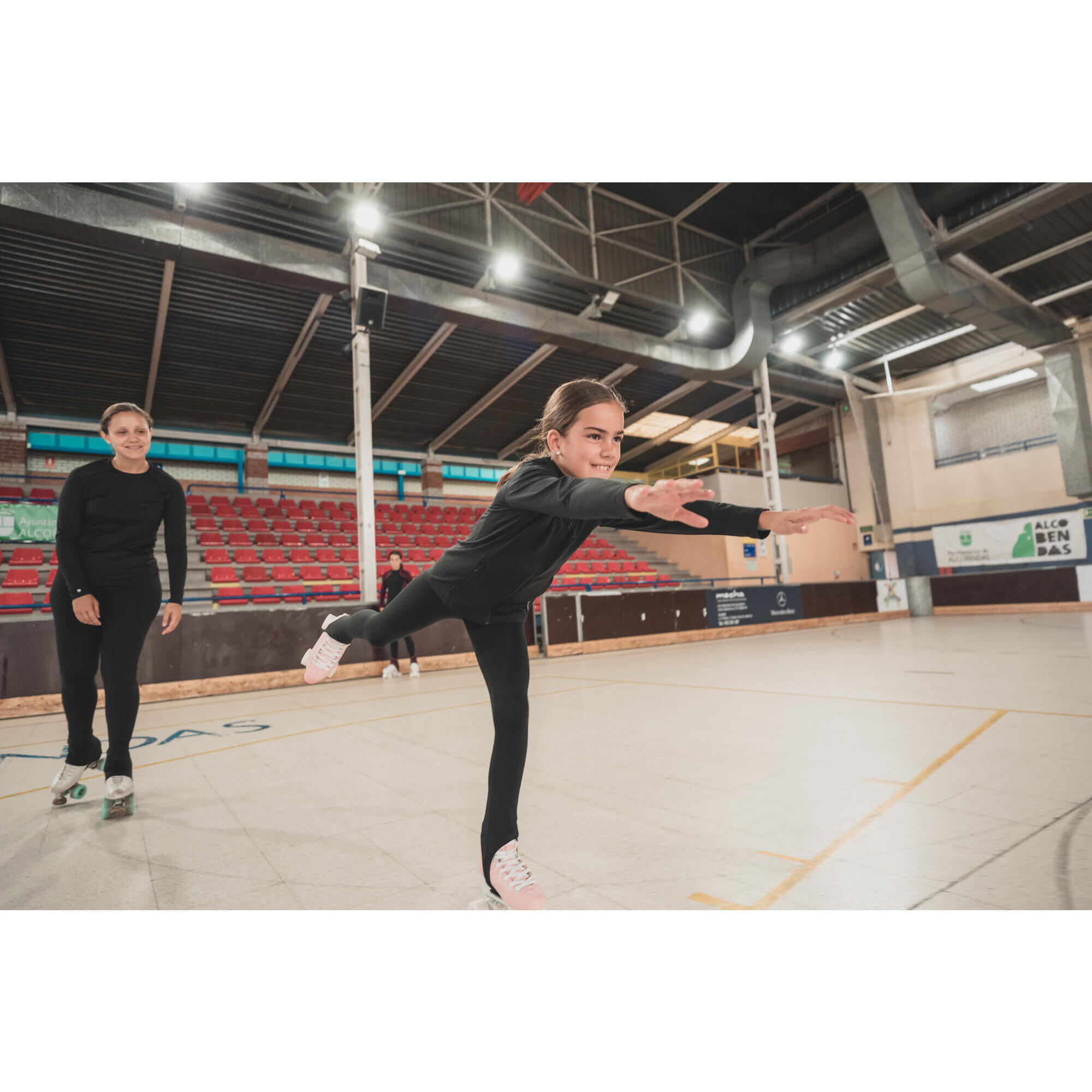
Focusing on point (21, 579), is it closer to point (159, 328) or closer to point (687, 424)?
point (159, 328)

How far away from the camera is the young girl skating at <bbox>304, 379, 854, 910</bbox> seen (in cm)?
143

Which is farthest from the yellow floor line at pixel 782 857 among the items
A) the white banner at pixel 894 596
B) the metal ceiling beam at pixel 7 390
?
the white banner at pixel 894 596

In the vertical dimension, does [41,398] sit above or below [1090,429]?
above

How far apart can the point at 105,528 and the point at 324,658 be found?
107cm

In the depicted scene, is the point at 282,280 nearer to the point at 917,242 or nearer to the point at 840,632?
the point at 917,242

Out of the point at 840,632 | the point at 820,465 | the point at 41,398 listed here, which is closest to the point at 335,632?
the point at 840,632

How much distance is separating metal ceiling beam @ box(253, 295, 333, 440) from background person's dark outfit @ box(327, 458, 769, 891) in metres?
11.0

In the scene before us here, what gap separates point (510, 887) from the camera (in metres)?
1.44

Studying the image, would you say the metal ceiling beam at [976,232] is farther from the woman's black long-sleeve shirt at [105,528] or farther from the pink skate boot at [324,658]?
the woman's black long-sleeve shirt at [105,528]

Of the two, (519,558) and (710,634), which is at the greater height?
(519,558)

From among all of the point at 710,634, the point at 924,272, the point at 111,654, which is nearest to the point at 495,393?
the point at 710,634

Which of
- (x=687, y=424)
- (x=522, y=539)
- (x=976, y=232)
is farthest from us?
(x=687, y=424)

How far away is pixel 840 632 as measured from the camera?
1235cm
